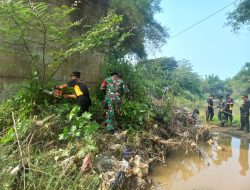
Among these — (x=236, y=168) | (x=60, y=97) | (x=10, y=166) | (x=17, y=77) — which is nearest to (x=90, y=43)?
(x=60, y=97)

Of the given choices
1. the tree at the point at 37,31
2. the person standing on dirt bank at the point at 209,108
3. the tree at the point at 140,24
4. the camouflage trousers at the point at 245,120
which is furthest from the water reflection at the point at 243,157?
the tree at the point at 140,24

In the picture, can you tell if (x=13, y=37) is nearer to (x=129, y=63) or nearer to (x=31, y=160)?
(x=31, y=160)

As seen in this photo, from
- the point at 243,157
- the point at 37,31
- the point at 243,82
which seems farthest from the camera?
the point at 243,82

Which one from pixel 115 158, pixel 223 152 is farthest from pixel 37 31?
pixel 223 152

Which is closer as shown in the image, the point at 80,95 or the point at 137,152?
the point at 137,152

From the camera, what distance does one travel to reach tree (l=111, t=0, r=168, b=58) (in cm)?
1959

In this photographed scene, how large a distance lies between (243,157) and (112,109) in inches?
155

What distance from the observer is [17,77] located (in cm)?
709

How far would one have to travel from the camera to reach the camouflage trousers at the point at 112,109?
6.68 m

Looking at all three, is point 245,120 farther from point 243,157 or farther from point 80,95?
point 80,95

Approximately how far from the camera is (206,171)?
6496 mm

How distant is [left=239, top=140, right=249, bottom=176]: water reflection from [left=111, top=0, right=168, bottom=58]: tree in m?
9.80

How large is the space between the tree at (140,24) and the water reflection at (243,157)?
32.1 ft

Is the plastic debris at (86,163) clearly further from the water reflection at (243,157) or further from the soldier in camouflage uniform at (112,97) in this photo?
the water reflection at (243,157)
